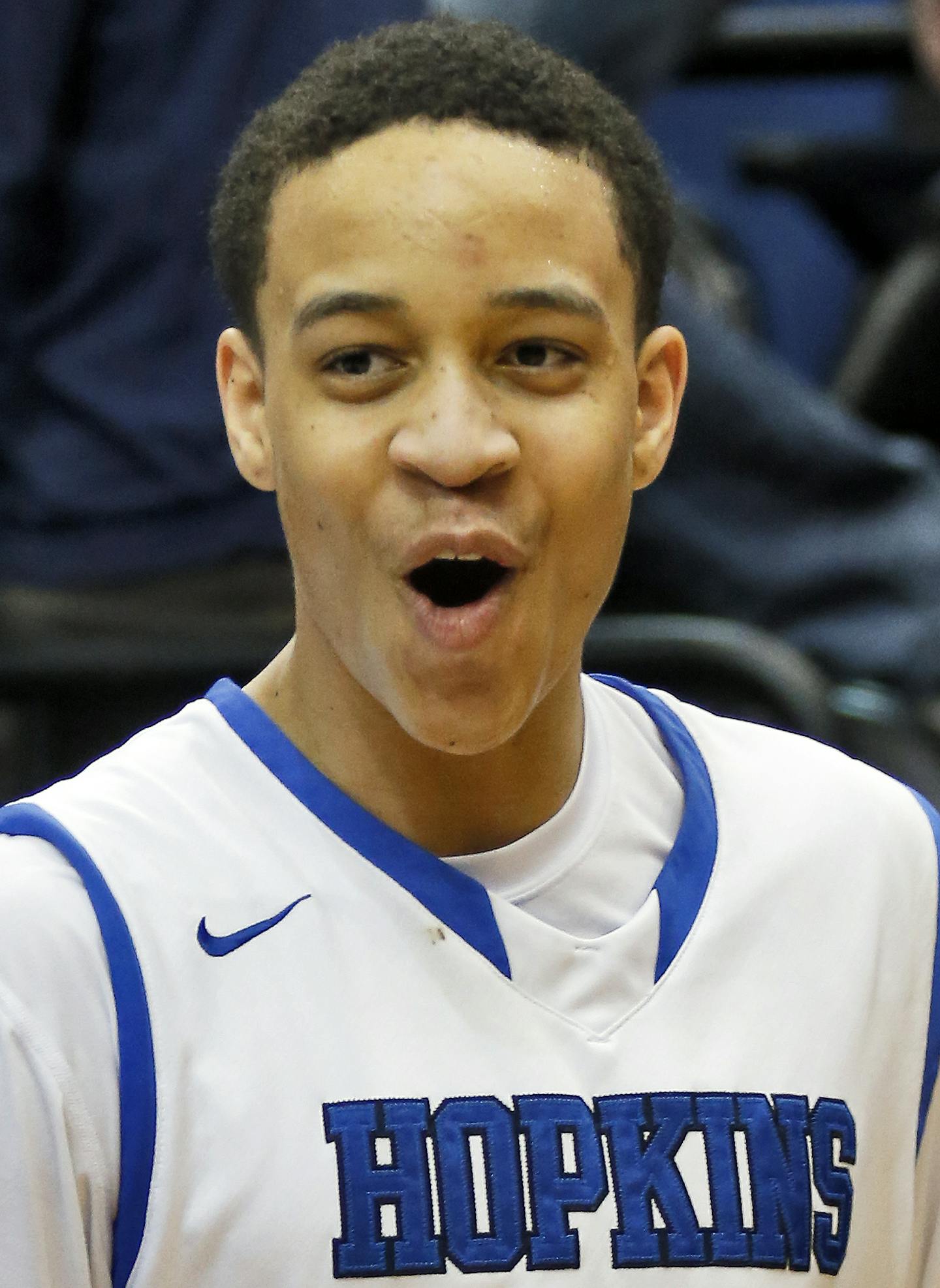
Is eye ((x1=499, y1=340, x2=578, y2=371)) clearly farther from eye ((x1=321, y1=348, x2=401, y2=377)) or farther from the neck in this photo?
the neck

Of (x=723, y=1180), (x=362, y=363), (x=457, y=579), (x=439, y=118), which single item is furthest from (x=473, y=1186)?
(x=439, y=118)

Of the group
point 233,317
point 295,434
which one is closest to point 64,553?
point 233,317

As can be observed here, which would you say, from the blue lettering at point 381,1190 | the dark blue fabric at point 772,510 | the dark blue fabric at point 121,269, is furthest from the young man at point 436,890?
the dark blue fabric at point 772,510

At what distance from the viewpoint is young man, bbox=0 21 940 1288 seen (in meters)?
1.16

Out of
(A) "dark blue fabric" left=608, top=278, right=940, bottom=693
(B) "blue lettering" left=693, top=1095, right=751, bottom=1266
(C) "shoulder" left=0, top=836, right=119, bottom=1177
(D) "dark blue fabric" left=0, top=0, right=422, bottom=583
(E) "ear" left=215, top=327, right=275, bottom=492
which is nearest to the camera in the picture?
(C) "shoulder" left=0, top=836, right=119, bottom=1177

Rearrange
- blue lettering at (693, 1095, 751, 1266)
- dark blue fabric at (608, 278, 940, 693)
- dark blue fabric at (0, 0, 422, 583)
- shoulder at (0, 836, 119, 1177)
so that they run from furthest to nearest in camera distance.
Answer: dark blue fabric at (608, 278, 940, 693), dark blue fabric at (0, 0, 422, 583), blue lettering at (693, 1095, 751, 1266), shoulder at (0, 836, 119, 1177)

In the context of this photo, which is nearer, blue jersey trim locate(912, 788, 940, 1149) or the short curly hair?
the short curly hair

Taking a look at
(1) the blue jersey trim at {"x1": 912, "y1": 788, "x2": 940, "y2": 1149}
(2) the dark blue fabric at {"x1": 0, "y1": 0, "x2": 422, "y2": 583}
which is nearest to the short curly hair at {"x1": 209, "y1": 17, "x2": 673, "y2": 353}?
(1) the blue jersey trim at {"x1": 912, "y1": 788, "x2": 940, "y2": 1149}

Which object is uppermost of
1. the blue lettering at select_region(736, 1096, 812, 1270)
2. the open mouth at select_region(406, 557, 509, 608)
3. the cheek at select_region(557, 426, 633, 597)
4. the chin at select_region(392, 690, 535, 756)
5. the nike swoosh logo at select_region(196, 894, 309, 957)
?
the cheek at select_region(557, 426, 633, 597)

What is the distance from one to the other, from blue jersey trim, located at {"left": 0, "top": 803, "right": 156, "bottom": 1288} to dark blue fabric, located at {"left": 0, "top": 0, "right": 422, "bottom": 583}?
140 centimetres

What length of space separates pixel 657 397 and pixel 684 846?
0.30m

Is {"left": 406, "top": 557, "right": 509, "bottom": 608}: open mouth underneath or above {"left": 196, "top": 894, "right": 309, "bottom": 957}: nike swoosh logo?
above

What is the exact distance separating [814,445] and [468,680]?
1.99 m

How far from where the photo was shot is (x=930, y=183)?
13.9 feet
